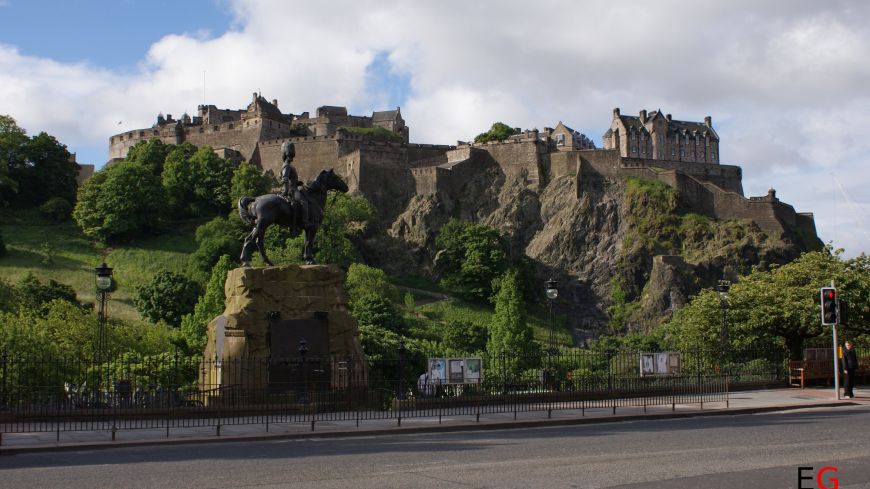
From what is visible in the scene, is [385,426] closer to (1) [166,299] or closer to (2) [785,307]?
(2) [785,307]

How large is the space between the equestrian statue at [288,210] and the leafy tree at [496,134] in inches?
3704

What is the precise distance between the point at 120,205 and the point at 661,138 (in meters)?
68.1

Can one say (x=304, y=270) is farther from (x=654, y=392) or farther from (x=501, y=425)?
(x=654, y=392)

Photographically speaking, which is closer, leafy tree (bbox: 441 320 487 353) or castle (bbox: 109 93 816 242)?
leafy tree (bbox: 441 320 487 353)

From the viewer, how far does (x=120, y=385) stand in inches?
936

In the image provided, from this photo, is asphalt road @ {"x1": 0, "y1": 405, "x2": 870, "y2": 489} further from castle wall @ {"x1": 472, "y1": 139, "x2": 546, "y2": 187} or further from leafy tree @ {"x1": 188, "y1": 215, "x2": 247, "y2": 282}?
castle wall @ {"x1": 472, "y1": 139, "x2": 546, "y2": 187}

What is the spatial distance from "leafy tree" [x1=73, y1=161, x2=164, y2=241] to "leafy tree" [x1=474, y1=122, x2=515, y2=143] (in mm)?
44446

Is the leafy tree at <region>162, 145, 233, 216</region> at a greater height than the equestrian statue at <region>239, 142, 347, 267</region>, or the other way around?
the leafy tree at <region>162, 145, 233, 216</region>

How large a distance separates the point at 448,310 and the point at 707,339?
4643 centimetres

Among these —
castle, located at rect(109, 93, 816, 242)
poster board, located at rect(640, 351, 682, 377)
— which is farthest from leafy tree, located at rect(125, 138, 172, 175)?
poster board, located at rect(640, 351, 682, 377)

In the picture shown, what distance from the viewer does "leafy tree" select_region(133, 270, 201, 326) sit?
229 feet

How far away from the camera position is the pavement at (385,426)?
728 inches

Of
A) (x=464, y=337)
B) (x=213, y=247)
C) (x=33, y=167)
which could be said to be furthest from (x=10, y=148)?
(x=464, y=337)

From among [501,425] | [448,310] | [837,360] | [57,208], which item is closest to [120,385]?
[501,425]
